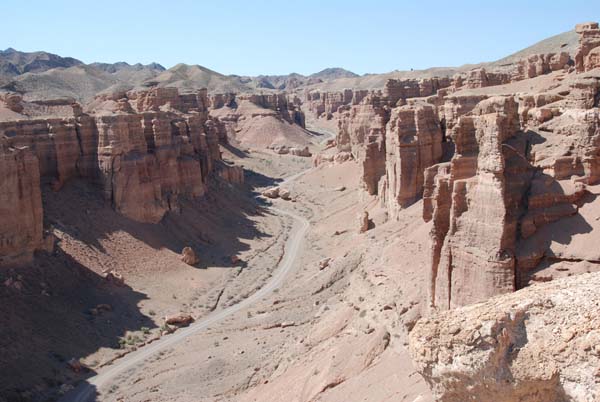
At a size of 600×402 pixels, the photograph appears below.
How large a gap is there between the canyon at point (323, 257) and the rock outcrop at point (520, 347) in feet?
0.10

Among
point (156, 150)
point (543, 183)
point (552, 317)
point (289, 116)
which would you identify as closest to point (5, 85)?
point (289, 116)

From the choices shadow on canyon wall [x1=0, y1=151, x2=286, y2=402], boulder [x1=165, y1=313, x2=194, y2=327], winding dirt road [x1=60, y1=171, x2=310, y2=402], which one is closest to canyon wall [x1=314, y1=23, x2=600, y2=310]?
winding dirt road [x1=60, y1=171, x2=310, y2=402]

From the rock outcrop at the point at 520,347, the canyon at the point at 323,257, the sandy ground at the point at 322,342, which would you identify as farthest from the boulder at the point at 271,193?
the rock outcrop at the point at 520,347

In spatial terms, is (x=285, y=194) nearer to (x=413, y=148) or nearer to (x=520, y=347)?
(x=413, y=148)

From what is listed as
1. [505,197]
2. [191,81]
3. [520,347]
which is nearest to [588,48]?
[505,197]

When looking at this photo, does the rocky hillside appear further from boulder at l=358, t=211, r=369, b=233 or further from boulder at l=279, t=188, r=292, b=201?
boulder at l=279, t=188, r=292, b=201

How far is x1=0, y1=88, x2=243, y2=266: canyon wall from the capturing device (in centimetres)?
3594

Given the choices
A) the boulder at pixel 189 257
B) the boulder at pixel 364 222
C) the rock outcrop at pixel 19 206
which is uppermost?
the rock outcrop at pixel 19 206

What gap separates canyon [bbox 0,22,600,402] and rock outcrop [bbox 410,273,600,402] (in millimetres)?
30

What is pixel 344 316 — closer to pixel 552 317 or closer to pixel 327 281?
pixel 327 281

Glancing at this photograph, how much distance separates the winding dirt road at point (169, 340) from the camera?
28.9m

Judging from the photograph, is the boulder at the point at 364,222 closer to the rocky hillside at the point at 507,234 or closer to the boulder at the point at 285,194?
the rocky hillside at the point at 507,234

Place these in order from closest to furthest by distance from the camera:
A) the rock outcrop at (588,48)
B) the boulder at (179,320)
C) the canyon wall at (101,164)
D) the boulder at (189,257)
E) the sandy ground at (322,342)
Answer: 1. the sandy ground at (322,342)
2. the canyon wall at (101,164)
3. the boulder at (179,320)
4. the rock outcrop at (588,48)
5. the boulder at (189,257)

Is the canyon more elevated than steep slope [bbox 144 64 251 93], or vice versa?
steep slope [bbox 144 64 251 93]
